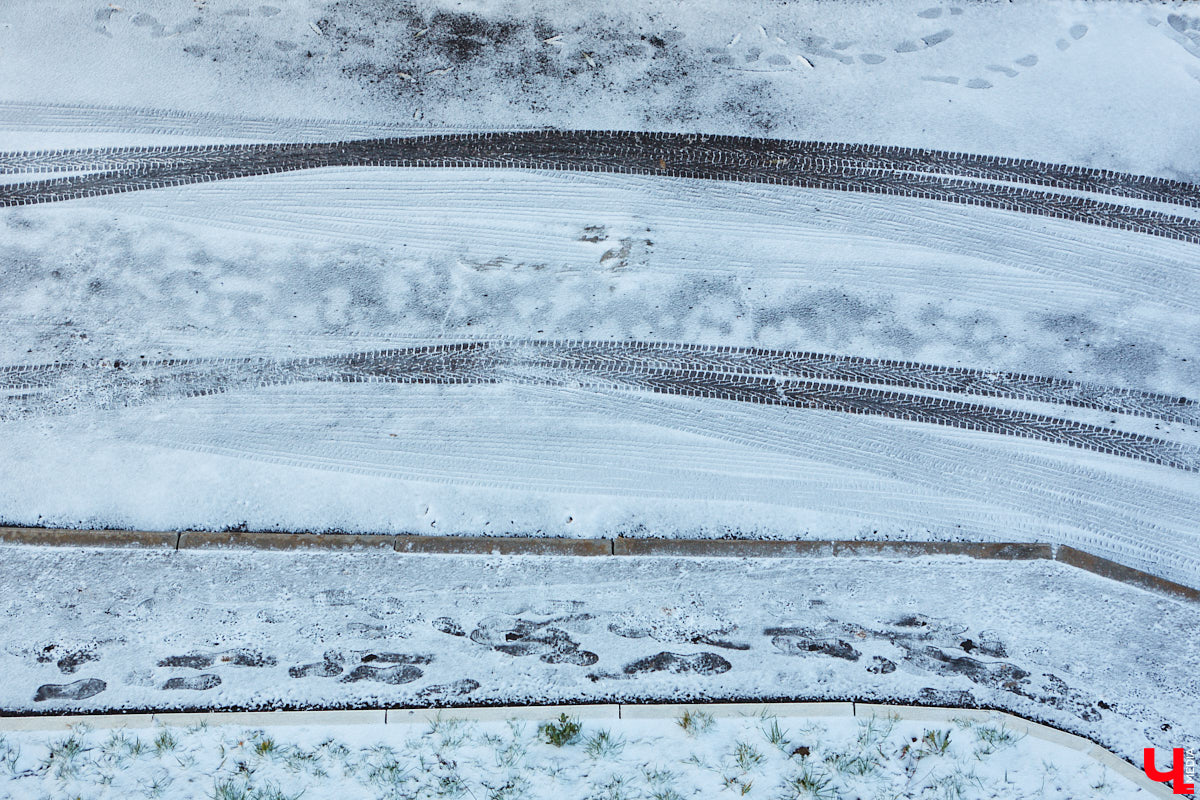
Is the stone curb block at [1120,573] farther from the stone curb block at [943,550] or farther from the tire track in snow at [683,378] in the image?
the tire track in snow at [683,378]

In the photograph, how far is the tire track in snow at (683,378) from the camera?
4484 mm

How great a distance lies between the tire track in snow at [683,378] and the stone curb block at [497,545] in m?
0.94

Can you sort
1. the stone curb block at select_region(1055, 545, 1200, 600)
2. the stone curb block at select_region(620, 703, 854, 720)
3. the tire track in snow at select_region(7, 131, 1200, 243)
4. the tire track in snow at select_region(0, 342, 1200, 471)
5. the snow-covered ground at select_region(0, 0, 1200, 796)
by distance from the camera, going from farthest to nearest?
the tire track in snow at select_region(7, 131, 1200, 243)
the tire track in snow at select_region(0, 342, 1200, 471)
the stone curb block at select_region(1055, 545, 1200, 600)
the snow-covered ground at select_region(0, 0, 1200, 796)
the stone curb block at select_region(620, 703, 854, 720)

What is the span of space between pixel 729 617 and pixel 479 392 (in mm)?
1980

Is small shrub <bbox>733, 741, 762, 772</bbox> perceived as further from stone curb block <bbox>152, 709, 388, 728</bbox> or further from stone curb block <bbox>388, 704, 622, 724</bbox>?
stone curb block <bbox>152, 709, 388, 728</bbox>

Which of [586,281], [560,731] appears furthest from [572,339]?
[560,731]

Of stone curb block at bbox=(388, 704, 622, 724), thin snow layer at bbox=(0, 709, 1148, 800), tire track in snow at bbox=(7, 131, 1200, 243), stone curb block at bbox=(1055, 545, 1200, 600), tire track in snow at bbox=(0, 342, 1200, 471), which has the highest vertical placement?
tire track in snow at bbox=(7, 131, 1200, 243)

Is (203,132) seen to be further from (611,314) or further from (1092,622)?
(1092,622)

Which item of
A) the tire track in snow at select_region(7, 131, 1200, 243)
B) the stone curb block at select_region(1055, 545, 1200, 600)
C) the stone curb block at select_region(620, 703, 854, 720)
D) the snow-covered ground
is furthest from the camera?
the tire track in snow at select_region(7, 131, 1200, 243)

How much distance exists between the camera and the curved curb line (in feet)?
14.0

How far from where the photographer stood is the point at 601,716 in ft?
13.4

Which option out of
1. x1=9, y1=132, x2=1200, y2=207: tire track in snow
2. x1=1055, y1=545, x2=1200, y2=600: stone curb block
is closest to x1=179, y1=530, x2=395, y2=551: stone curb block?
x1=9, y1=132, x2=1200, y2=207: tire track in snow

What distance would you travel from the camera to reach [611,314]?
4.59 metres

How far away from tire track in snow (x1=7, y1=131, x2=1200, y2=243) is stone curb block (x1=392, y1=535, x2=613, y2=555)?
7.66ft
